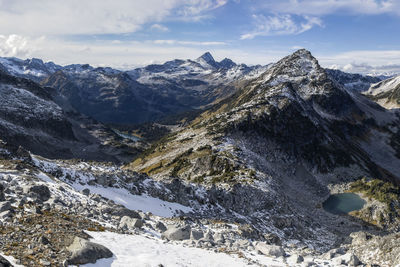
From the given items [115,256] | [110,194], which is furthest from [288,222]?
[115,256]

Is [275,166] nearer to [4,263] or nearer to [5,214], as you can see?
[5,214]

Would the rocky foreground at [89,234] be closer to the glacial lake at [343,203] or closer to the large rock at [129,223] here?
the large rock at [129,223]

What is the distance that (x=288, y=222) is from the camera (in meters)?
59.3

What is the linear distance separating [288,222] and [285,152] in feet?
168

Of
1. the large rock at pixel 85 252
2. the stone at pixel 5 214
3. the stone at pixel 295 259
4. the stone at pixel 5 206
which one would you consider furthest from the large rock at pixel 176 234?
the stone at pixel 5 206

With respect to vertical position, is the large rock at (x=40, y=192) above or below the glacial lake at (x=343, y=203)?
above

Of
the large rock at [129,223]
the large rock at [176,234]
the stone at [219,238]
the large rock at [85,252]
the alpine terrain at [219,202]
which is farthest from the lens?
the stone at [219,238]

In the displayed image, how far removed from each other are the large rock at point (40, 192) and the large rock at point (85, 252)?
11.1 m

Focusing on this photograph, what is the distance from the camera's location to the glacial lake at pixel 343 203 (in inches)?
3342

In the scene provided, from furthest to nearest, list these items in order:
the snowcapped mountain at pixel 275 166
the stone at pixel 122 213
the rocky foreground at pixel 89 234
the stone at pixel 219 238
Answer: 1. the snowcapped mountain at pixel 275 166
2. the stone at pixel 122 213
3. the stone at pixel 219 238
4. the rocky foreground at pixel 89 234

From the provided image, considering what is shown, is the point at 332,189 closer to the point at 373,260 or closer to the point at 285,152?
the point at 285,152

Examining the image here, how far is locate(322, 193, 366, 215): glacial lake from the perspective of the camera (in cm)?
8488

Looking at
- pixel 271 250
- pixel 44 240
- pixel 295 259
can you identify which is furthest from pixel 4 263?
pixel 295 259

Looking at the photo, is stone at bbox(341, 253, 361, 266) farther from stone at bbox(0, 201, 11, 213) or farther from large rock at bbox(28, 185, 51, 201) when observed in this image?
large rock at bbox(28, 185, 51, 201)
